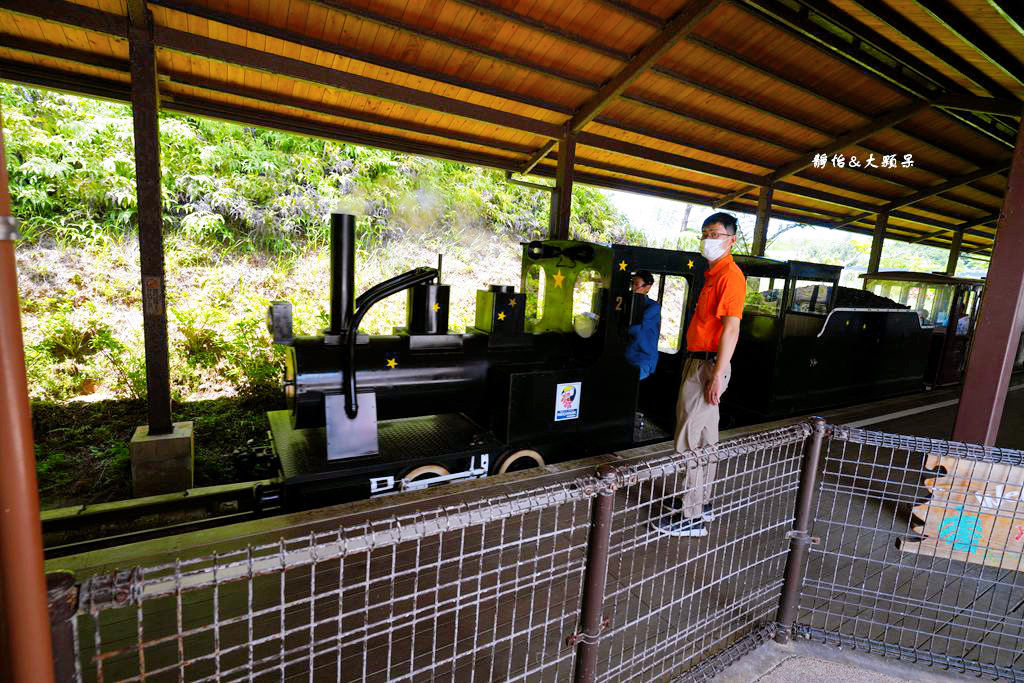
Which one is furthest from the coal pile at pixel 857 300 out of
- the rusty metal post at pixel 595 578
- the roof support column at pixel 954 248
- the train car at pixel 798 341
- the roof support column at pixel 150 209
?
the roof support column at pixel 954 248

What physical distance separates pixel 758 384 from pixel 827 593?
415 centimetres

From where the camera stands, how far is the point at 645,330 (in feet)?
15.5

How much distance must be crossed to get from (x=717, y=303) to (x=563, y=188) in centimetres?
433

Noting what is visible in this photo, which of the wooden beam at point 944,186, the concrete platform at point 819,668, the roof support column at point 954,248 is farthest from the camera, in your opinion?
the roof support column at point 954,248

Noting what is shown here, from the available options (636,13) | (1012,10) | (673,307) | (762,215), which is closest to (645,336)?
(673,307)

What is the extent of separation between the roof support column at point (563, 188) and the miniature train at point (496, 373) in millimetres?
1673

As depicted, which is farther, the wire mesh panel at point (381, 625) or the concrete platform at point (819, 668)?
the concrete platform at point (819, 668)

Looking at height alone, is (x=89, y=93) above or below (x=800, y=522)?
above

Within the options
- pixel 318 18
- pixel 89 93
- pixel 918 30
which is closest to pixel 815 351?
pixel 918 30

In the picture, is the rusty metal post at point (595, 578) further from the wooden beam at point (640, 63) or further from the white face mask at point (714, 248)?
the wooden beam at point (640, 63)

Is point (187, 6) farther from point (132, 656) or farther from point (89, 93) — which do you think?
point (132, 656)

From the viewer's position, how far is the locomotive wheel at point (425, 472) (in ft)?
11.8

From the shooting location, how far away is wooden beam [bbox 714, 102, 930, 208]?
7.33 meters

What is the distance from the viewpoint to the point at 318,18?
4598 millimetres
